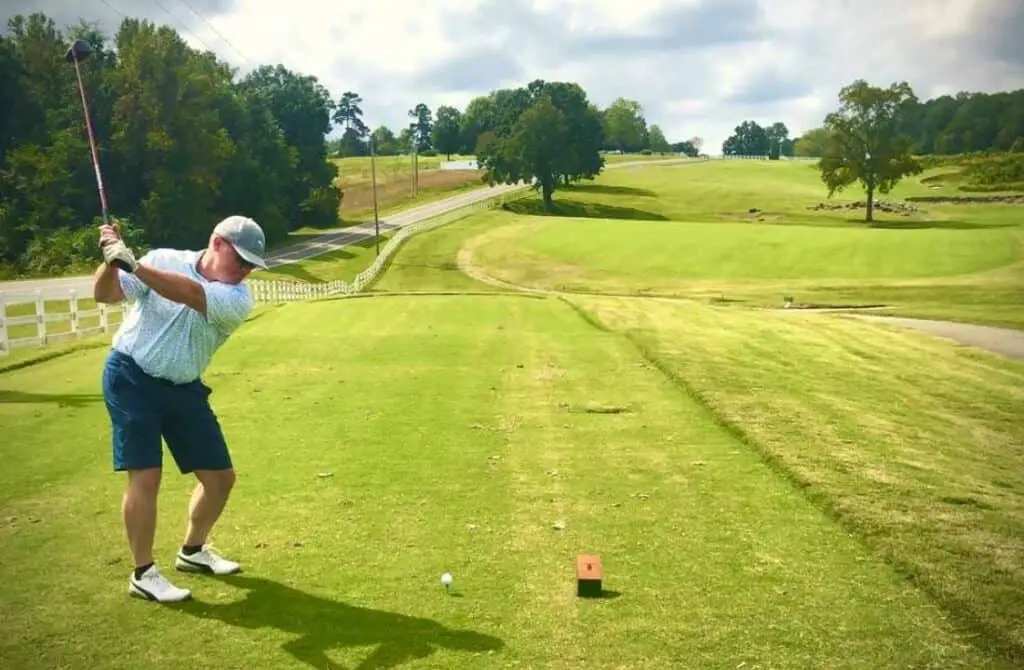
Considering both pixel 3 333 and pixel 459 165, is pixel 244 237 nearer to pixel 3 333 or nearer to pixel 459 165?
pixel 3 333

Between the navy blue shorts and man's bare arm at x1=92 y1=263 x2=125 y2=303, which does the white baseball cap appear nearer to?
man's bare arm at x1=92 y1=263 x2=125 y2=303

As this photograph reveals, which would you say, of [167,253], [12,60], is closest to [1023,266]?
[167,253]

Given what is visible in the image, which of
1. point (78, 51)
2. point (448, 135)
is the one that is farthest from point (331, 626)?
point (448, 135)

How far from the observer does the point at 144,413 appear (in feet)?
19.7

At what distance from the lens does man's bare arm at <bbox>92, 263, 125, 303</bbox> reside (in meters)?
5.73

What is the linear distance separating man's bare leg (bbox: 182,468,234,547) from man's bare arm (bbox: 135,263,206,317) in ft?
4.27

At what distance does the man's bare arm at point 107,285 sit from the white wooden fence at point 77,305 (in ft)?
38.4

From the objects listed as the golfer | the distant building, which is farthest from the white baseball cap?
the distant building

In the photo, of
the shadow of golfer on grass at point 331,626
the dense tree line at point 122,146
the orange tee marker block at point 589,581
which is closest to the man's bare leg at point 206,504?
the shadow of golfer on grass at point 331,626

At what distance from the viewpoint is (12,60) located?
214 feet

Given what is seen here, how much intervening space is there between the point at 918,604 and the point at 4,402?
1211cm

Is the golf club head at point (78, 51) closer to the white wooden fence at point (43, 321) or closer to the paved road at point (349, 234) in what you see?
the white wooden fence at point (43, 321)

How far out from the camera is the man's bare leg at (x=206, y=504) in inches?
252

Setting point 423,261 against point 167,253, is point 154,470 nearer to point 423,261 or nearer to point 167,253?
point 167,253
